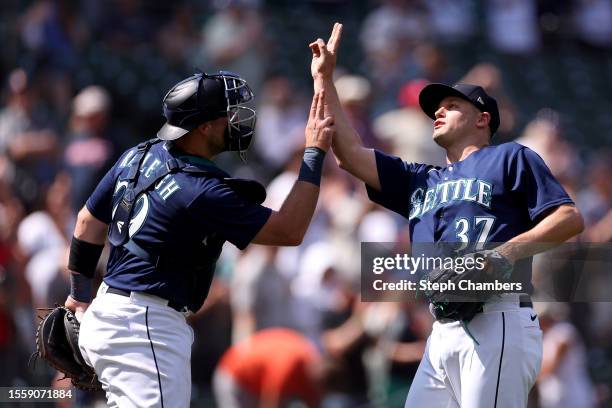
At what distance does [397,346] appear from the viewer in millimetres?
8477

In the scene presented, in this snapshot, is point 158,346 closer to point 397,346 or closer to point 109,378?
point 109,378

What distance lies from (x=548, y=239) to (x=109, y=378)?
2.00m

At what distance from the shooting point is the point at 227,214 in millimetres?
4785

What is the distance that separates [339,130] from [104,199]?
1.20m

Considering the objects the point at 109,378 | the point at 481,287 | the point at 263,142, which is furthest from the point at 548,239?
the point at 263,142

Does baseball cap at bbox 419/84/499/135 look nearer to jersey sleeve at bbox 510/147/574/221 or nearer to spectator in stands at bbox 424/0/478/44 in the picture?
jersey sleeve at bbox 510/147/574/221

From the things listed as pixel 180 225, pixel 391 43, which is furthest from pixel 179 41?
pixel 180 225

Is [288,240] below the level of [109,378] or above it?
above

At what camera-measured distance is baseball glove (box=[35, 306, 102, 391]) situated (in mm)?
5207

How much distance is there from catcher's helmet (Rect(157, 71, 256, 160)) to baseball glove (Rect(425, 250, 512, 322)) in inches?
42.7

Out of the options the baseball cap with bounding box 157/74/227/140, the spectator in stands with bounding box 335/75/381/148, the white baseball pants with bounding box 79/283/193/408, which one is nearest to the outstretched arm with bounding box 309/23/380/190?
the baseball cap with bounding box 157/74/227/140

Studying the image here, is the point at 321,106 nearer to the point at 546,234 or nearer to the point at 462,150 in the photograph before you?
the point at 462,150

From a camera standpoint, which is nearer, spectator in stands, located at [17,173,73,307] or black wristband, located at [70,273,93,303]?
black wristband, located at [70,273,93,303]

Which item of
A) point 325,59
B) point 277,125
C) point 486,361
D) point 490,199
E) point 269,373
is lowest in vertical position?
point 269,373
